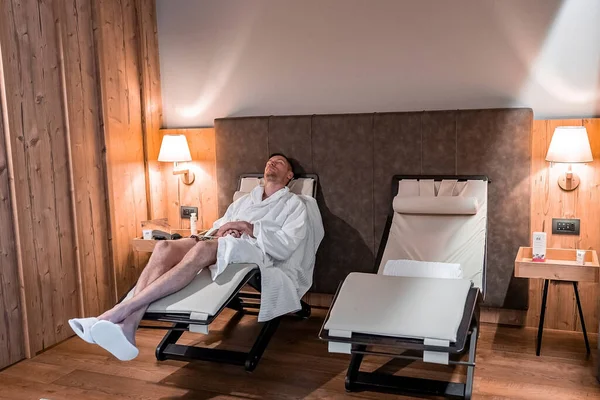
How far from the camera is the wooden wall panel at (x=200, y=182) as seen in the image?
4.34 meters

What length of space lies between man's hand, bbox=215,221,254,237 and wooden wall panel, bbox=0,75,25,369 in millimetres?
1148

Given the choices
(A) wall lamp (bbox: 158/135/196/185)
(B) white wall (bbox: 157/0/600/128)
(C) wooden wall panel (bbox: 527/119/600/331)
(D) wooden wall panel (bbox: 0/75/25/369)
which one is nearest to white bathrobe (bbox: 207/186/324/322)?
(A) wall lamp (bbox: 158/135/196/185)

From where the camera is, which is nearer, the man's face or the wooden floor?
the wooden floor

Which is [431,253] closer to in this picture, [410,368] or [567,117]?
[410,368]

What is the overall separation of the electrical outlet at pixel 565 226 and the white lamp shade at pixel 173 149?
244 cm

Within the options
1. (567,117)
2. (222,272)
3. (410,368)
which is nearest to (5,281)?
(222,272)

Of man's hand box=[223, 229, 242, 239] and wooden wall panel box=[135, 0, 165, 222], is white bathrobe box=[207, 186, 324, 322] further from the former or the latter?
wooden wall panel box=[135, 0, 165, 222]

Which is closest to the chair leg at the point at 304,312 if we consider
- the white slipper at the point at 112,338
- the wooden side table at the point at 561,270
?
the wooden side table at the point at 561,270

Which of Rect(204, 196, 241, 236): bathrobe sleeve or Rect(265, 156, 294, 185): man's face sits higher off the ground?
Rect(265, 156, 294, 185): man's face

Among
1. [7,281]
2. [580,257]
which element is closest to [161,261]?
[7,281]

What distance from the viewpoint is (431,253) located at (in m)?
3.48

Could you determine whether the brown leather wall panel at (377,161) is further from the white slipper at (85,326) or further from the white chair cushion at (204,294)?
the white slipper at (85,326)

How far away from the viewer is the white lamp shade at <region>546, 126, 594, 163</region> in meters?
3.24

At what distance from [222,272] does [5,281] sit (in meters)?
1.22
